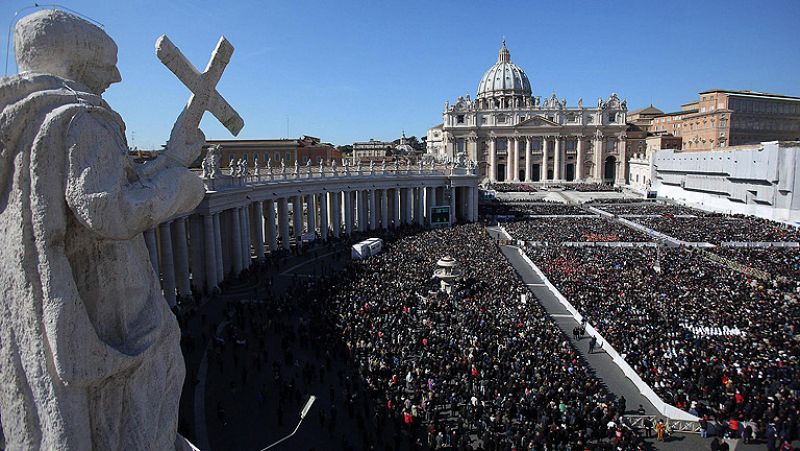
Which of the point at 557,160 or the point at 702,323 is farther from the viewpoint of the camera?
the point at 557,160

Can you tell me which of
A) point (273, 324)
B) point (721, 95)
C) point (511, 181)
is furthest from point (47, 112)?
point (511, 181)

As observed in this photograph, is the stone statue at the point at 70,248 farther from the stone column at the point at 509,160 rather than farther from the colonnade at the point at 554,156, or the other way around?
the stone column at the point at 509,160

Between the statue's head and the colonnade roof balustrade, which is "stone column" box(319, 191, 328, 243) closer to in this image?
the colonnade roof balustrade

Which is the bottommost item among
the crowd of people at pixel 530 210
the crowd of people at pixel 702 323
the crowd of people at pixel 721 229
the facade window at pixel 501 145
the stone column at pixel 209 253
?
the crowd of people at pixel 702 323

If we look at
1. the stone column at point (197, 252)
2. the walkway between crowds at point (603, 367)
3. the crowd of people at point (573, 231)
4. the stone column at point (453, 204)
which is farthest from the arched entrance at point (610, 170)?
the stone column at point (197, 252)

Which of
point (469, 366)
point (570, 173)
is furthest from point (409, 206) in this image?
point (570, 173)

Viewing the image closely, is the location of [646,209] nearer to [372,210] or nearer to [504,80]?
[372,210]
